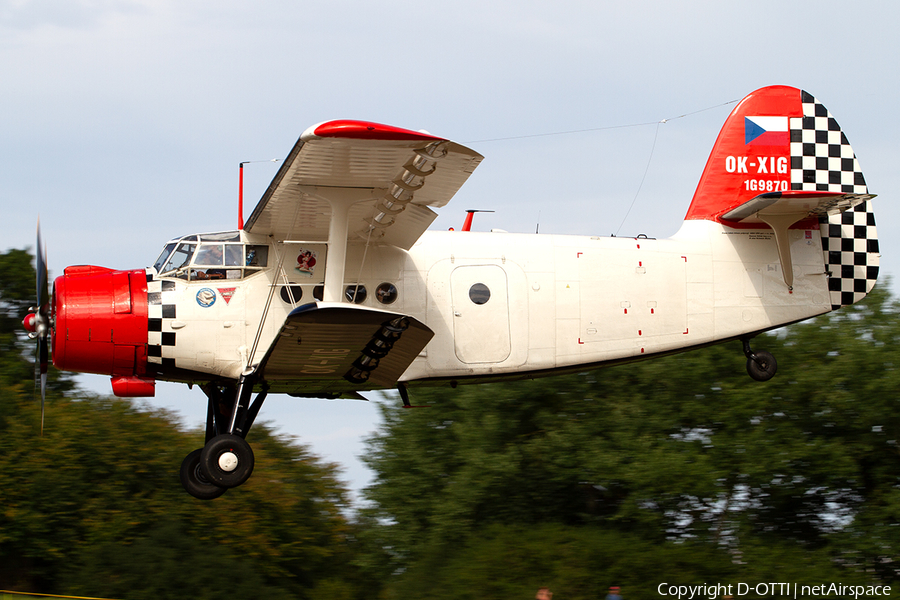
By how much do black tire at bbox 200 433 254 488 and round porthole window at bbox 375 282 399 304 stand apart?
77.6 inches

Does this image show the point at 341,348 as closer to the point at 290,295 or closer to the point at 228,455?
the point at 290,295

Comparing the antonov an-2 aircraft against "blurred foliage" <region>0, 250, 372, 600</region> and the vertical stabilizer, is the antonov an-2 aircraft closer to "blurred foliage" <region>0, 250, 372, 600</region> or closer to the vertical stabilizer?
the vertical stabilizer

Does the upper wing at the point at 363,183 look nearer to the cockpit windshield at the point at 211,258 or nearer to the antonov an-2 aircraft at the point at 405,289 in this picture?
the antonov an-2 aircraft at the point at 405,289

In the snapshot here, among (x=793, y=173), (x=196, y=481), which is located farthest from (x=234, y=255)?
(x=793, y=173)

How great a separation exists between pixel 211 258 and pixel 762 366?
21.2ft

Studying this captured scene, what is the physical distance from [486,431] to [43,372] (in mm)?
12016

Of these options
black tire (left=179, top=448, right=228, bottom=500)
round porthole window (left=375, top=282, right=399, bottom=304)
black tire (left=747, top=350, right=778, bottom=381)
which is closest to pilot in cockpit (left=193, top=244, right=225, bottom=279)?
round porthole window (left=375, top=282, right=399, bottom=304)

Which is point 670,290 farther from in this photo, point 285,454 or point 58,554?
point 285,454

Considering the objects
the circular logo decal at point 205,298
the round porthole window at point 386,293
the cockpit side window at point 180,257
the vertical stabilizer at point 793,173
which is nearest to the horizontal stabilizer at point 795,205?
the vertical stabilizer at point 793,173

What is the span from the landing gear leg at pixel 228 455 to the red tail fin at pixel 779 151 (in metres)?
5.94

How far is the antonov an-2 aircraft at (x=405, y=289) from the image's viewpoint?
8812 mm

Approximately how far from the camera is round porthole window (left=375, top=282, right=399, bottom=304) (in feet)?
32.3

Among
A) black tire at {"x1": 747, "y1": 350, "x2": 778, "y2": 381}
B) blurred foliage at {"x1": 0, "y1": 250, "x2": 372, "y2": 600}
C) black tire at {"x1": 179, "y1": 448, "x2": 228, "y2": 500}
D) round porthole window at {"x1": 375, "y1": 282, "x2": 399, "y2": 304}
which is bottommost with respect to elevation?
blurred foliage at {"x1": 0, "y1": 250, "x2": 372, "y2": 600}

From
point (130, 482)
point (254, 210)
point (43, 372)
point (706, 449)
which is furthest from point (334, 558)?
point (254, 210)
